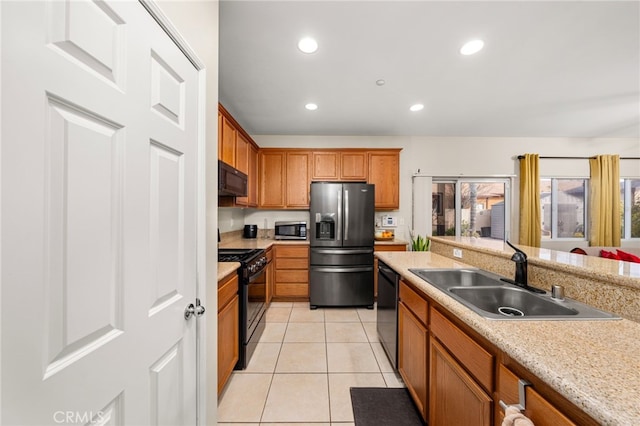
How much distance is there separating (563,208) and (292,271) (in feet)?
16.2

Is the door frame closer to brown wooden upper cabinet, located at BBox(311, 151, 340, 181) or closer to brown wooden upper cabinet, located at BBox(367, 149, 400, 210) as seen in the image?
brown wooden upper cabinet, located at BBox(311, 151, 340, 181)

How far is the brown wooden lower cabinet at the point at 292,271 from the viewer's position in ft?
11.5

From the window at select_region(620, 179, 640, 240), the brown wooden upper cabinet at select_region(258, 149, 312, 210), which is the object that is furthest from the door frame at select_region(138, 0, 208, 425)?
the window at select_region(620, 179, 640, 240)

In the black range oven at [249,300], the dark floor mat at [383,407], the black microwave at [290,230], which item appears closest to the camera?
the dark floor mat at [383,407]

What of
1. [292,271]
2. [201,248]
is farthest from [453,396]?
[292,271]

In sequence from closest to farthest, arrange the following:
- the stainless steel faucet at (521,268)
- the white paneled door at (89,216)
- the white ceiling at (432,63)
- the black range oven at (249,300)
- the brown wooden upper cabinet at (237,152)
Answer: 1. the white paneled door at (89,216)
2. the stainless steel faucet at (521,268)
3. the white ceiling at (432,63)
4. the black range oven at (249,300)
5. the brown wooden upper cabinet at (237,152)

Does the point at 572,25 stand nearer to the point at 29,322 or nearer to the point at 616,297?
the point at 616,297

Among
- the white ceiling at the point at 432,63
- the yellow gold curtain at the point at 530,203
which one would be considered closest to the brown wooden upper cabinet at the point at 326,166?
the white ceiling at the point at 432,63

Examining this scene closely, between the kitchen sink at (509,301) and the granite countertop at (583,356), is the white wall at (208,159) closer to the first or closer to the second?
the granite countertop at (583,356)

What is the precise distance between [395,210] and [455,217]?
1.11m

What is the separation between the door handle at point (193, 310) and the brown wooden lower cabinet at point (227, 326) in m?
0.44

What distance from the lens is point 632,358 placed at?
2.14 feet

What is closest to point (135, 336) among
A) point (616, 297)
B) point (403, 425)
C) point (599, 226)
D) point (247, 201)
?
point (403, 425)

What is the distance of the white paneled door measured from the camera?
474 millimetres
